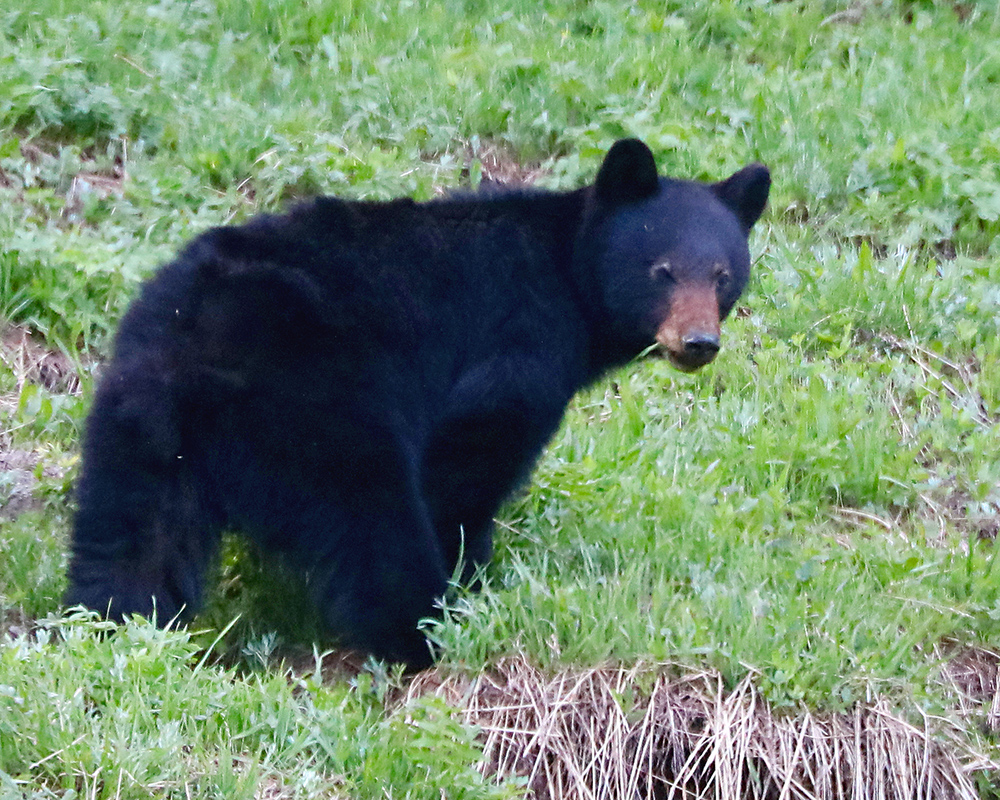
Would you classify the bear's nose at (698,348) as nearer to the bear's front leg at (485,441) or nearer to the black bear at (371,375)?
the black bear at (371,375)

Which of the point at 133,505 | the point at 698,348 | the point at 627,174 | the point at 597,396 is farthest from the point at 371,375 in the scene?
the point at 597,396

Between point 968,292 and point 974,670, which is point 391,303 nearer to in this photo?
point 974,670

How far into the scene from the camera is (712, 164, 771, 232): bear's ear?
470 cm

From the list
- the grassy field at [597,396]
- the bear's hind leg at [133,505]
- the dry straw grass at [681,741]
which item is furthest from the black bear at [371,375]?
the dry straw grass at [681,741]

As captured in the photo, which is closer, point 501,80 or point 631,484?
point 631,484

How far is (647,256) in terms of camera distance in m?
4.39

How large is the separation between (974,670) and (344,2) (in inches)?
216

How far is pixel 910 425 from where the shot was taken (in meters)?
5.28

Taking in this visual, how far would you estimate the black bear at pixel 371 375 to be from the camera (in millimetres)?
3387

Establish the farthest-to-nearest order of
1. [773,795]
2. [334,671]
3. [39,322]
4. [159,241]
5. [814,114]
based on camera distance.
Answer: [814,114] → [159,241] → [39,322] → [334,671] → [773,795]

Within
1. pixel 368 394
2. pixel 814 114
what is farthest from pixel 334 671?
pixel 814 114

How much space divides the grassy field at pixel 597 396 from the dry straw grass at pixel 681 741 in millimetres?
16

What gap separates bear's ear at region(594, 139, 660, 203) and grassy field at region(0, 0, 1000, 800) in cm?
81

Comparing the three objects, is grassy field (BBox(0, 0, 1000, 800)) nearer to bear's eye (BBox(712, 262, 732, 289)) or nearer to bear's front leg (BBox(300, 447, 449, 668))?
bear's front leg (BBox(300, 447, 449, 668))
